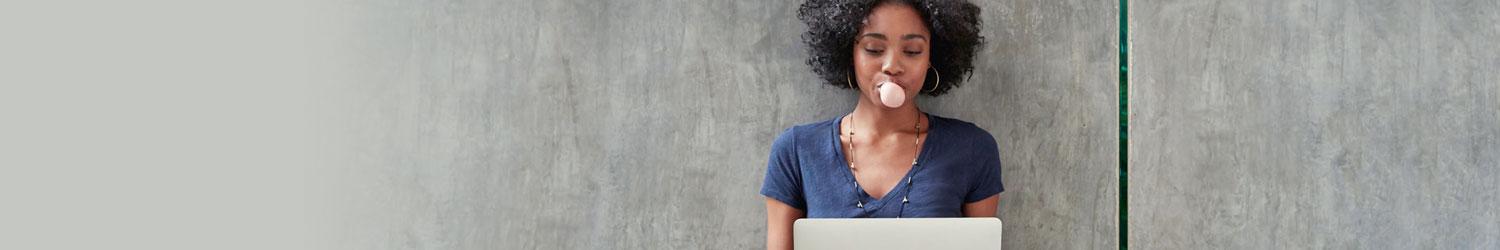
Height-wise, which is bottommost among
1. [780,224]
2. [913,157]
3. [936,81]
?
[780,224]

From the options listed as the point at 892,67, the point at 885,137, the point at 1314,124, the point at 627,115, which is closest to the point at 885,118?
the point at 885,137

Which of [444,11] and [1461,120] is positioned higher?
[444,11]

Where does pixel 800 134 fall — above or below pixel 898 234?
above

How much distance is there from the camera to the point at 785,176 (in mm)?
2104

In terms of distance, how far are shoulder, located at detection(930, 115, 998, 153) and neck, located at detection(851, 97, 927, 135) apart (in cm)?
3

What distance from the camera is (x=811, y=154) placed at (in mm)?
2080

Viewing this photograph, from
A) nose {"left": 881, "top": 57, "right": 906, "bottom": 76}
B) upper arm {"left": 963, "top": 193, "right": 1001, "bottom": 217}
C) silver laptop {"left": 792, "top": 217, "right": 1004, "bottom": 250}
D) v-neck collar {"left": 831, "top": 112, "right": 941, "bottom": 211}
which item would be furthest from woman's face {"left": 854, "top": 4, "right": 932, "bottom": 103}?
silver laptop {"left": 792, "top": 217, "right": 1004, "bottom": 250}

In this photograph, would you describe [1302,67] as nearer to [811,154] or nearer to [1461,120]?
[1461,120]

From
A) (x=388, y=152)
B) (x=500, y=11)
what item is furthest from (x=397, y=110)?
(x=500, y=11)

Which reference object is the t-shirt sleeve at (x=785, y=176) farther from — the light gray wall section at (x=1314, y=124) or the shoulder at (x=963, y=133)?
the light gray wall section at (x=1314, y=124)

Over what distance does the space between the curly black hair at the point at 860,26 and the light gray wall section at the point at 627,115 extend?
122 millimetres

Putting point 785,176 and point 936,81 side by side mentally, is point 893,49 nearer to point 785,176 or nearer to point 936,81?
point 936,81

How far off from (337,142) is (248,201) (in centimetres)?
19

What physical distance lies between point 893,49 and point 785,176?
305 mm
